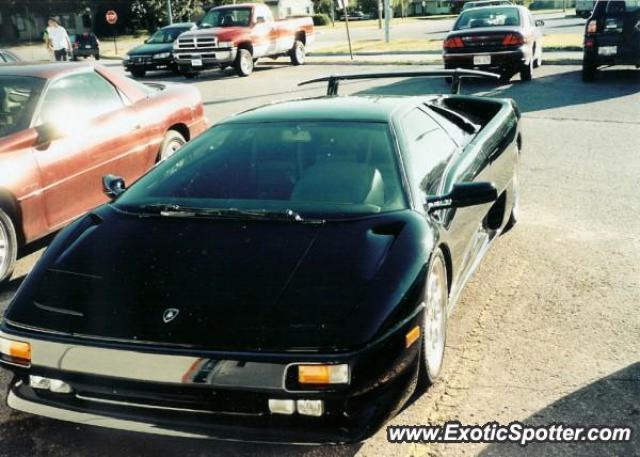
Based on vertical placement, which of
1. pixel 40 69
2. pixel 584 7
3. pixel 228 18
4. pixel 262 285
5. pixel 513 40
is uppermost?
pixel 228 18

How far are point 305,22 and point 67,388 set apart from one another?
21.3 m

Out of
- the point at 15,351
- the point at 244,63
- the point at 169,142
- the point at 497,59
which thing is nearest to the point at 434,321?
the point at 15,351

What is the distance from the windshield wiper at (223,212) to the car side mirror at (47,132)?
89.8 inches

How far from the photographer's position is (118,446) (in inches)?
120

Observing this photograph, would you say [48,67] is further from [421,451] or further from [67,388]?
[421,451]

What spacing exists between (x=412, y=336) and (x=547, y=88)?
38.8ft

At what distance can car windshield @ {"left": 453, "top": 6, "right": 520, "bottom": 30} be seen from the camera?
49.6 feet

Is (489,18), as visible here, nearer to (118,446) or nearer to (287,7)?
(118,446)

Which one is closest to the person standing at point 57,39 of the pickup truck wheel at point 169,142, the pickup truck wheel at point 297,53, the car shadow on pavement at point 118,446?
the pickup truck wheel at point 297,53

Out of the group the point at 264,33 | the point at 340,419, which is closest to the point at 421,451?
the point at 340,419

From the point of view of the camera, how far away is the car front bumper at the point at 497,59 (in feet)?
46.4

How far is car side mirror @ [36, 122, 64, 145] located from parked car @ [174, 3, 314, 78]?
46.3 ft

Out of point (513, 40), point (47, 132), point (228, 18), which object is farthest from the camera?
point (228, 18)

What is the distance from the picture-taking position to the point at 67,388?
2828 millimetres
